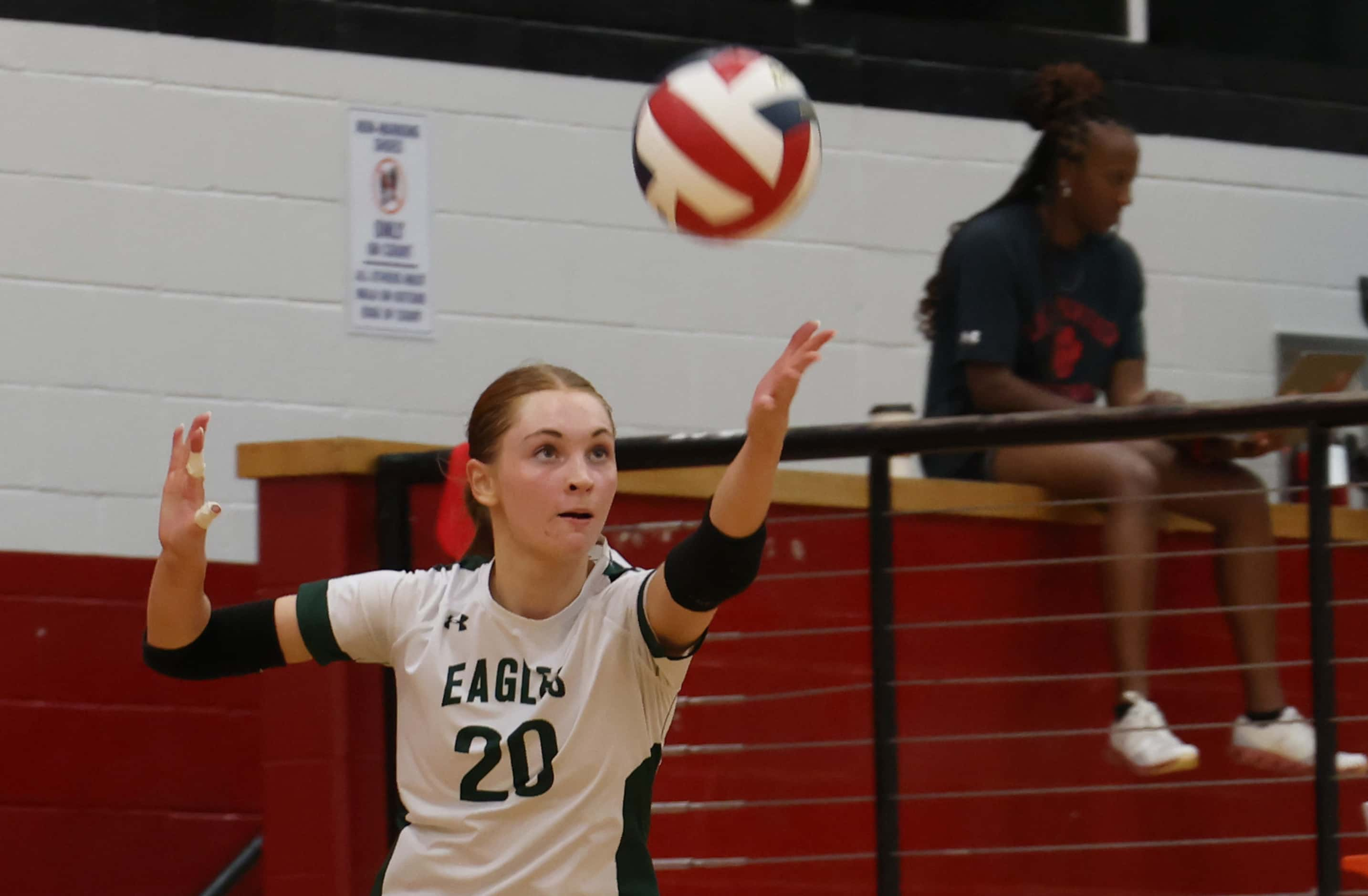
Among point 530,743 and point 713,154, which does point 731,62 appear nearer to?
point 713,154

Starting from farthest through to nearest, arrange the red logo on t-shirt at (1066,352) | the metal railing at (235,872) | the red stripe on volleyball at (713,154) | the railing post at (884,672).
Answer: the metal railing at (235,872), the red logo on t-shirt at (1066,352), the railing post at (884,672), the red stripe on volleyball at (713,154)

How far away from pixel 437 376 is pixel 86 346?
32.3 inches

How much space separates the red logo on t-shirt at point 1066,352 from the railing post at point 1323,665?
0.82 m

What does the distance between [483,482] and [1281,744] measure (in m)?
1.69

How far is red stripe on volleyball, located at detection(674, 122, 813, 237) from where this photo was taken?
263 cm

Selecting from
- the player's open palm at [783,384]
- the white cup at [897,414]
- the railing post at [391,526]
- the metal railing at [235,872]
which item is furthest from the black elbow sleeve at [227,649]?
the white cup at [897,414]

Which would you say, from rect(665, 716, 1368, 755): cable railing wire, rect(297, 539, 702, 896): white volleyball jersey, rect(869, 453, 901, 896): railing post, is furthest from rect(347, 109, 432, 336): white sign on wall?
rect(297, 539, 702, 896): white volleyball jersey

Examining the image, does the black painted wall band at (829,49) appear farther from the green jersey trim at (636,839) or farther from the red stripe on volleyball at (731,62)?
the green jersey trim at (636,839)

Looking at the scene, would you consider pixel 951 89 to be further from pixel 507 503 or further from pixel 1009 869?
pixel 507 503

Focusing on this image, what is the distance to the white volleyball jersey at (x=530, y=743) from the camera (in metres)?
Answer: 2.18

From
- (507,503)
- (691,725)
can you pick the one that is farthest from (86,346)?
(507,503)

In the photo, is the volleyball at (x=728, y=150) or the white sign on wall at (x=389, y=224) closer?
the volleyball at (x=728, y=150)

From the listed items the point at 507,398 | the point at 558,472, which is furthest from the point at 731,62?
the point at 558,472

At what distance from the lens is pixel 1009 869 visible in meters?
3.45
